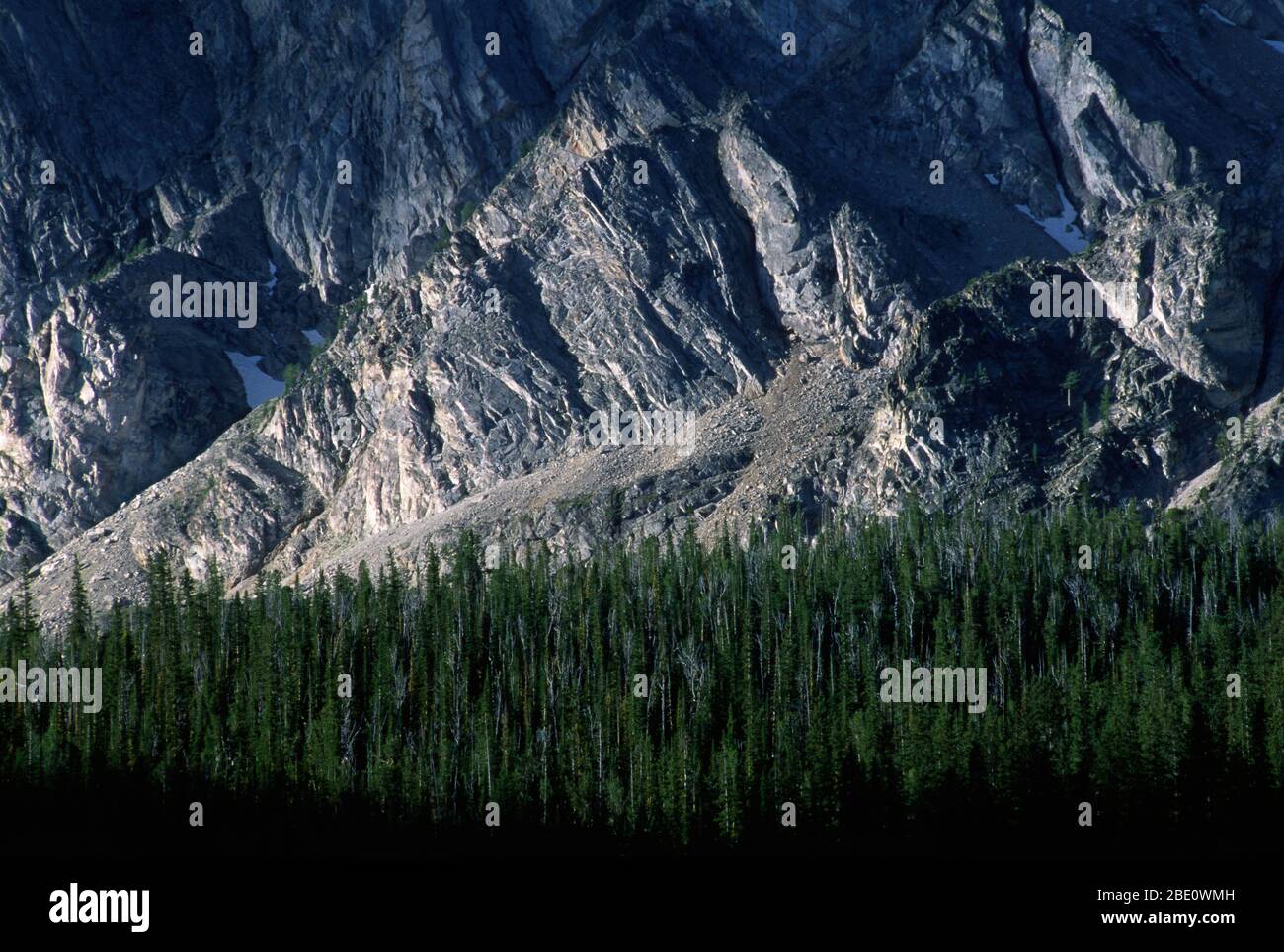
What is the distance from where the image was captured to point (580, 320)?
16162 centimetres

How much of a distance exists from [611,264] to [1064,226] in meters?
37.2

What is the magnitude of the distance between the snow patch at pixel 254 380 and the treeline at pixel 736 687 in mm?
50953

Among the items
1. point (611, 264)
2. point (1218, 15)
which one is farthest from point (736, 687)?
point (1218, 15)

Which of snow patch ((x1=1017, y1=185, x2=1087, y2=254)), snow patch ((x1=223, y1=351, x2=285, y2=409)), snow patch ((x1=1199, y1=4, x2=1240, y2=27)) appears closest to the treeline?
snow patch ((x1=1017, y1=185, x2=1087, y2=254))

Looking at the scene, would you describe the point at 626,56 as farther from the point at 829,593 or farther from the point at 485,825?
the point at 485,825

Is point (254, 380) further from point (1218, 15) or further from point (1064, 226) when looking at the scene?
point (1218, 15)

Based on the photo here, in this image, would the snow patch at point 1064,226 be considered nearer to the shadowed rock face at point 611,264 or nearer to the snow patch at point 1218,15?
the shadowed rock face at point 611,264

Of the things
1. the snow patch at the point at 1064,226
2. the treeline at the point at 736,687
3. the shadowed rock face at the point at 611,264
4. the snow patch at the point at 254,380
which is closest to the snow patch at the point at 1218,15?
the shadowed rock face at the point at 611,264

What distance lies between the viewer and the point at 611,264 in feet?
535

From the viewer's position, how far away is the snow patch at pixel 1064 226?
165m

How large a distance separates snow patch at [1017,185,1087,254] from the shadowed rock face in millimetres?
243

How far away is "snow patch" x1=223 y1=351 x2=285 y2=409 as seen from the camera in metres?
180
